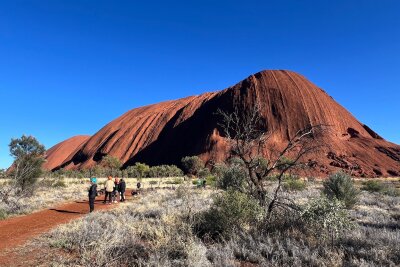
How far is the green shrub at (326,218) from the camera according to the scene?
329 inches

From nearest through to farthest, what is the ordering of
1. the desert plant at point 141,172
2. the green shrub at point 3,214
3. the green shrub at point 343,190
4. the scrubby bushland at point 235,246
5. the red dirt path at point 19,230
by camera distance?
the scrubby bushland at point 235,246, the red dirt path at point 19,230, the green shrub at point 3,214, the green shrub at point 343,190, the desert plant at point 141,172

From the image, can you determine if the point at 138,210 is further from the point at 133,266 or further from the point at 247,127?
the point at 133,266

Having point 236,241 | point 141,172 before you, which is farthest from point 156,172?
point 236,241

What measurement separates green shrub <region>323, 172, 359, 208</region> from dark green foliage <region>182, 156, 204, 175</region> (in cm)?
4773

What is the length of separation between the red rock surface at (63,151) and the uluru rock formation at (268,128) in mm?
18659

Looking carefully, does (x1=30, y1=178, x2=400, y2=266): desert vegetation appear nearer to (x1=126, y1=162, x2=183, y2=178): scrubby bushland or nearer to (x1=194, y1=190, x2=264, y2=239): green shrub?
Answer: (x1=194, y1=190, x2=264, y2=239): green shrub

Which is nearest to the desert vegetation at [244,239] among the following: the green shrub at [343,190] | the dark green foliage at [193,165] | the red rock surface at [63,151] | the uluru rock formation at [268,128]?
the green shrub at [343,190]

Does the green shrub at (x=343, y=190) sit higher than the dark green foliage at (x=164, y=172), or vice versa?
the dark green foliage at (x=164, y=172)

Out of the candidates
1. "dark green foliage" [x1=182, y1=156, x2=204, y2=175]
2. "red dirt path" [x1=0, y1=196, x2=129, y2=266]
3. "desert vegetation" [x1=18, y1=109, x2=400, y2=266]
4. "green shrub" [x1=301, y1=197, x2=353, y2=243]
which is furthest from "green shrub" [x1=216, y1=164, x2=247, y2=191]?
"dark green foliage" [x1=182, y1=156, x2=204, y2=175]

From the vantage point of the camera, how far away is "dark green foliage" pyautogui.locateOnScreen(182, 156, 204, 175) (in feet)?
218

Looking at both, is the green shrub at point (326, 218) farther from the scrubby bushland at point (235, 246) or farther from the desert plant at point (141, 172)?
the desert plant at point (141, 172)

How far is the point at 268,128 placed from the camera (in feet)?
245

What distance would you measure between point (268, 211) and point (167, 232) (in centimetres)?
282

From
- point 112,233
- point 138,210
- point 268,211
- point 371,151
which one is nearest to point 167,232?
point 112,233
